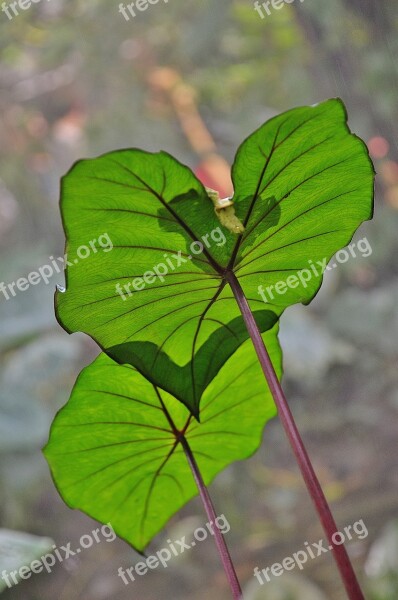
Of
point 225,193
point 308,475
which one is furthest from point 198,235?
point 225,193

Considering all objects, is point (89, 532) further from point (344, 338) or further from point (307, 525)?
point (344, 338)

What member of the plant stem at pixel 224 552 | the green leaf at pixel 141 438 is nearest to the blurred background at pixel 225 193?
the green leaf at pixel 141 438

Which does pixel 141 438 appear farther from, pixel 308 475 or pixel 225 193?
pixel 225 193

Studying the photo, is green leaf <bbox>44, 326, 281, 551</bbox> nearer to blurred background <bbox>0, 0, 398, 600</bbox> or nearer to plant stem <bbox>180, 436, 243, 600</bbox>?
plant stem <bbox>180, 436, 243, 600</bbox>

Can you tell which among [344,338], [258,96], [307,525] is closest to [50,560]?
[307,525]

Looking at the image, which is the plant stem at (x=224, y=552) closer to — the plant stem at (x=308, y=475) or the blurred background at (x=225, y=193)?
the plant stem at (x=308, y=475)

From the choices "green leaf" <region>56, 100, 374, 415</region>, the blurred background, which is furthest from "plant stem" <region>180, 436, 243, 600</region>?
the blurred background
